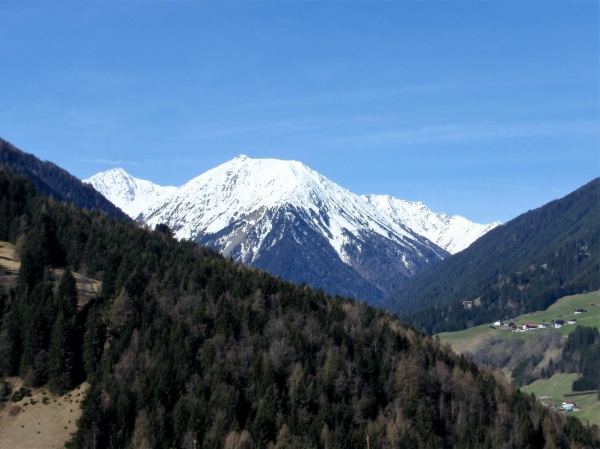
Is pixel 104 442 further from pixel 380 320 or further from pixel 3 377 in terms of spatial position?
pixel 380 320

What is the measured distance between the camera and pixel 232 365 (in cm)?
13750

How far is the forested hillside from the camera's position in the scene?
123062mm

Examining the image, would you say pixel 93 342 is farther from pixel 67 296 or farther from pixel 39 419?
pixel 39 419

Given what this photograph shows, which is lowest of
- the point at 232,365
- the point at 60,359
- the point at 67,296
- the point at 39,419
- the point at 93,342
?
the point at 39,419

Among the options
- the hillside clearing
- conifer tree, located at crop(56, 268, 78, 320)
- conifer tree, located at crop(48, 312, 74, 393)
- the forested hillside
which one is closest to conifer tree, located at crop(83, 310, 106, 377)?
the forested hillside

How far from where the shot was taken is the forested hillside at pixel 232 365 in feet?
404

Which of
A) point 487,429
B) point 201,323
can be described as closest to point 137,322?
point 201,323

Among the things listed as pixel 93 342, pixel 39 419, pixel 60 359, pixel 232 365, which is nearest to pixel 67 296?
pixel 93 342

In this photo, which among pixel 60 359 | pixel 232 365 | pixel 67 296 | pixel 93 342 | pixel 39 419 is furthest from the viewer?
pixel 67 296

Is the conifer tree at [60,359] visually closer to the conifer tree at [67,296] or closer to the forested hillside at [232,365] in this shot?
the forested hillside at [232,365]

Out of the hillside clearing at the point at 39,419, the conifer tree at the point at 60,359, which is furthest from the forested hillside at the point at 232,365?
the hillside clearing at the point at 39,419

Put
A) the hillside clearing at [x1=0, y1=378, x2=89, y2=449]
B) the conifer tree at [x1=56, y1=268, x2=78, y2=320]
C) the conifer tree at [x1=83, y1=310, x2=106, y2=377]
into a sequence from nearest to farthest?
the hillside clearing at [x1=0, y1=378, x2=89, y2=449]
the conifer tree at [x1=83, y1=310, x2=106, y2=377]
the conifer tree at [x1=56, y1=268, x2=78, y2=320]

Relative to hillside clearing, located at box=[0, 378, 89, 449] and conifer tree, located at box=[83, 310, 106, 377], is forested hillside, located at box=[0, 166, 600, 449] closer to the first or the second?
conifer tree, located at box=[83, 310, 106, 377]

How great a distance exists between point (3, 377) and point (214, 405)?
35854 millimetres
